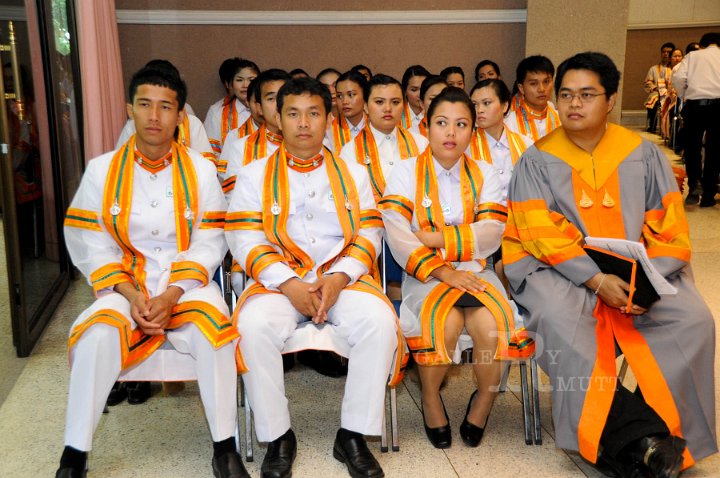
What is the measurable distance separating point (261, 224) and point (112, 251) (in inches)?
23.7

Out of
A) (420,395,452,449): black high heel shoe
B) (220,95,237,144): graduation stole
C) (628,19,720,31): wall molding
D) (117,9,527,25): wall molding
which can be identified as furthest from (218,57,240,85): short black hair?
(628,19,720,31): wall molding

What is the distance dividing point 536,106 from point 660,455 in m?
2.92

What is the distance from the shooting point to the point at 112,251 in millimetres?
2953

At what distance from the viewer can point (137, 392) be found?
11.0ft

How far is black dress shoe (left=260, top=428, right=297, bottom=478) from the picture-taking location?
8.82 feet

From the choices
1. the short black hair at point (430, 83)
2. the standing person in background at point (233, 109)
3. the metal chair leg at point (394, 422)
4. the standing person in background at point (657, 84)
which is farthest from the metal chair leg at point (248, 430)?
the standing person in background at point (657, 84)

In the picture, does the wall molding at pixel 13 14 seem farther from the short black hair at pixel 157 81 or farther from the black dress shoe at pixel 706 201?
the black dress shoe at pixel 706 201

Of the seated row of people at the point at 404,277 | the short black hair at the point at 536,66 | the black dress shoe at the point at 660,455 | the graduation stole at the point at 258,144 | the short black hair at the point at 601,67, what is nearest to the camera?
the black dress shoe at the point at 660,455

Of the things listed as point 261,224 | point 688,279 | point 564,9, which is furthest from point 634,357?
point 564,9

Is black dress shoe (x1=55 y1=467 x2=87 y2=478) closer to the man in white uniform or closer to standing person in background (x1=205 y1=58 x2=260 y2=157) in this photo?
the man in white uniform

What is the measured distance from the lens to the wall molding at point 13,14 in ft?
11.7

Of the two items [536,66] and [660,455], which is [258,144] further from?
[660,455]

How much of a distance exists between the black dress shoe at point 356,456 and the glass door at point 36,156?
74.8 inches

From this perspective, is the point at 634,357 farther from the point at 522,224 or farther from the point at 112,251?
the point at 112,251
